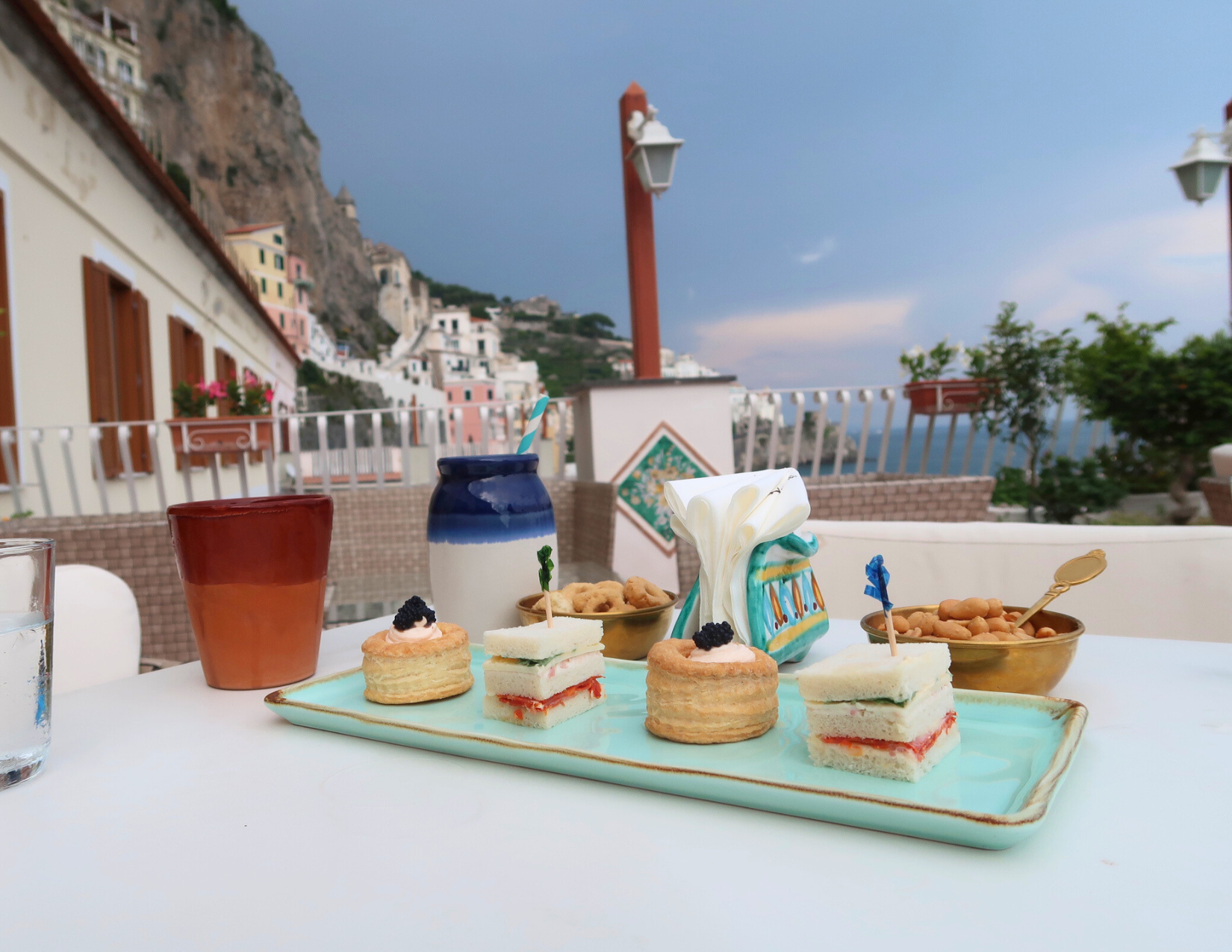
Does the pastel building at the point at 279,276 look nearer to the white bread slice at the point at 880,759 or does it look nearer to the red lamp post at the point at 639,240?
the red lamp post at the point at 639,240

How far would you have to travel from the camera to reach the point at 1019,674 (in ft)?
2.04

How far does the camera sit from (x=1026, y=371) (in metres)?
6.08

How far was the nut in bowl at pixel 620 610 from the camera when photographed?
0.78m

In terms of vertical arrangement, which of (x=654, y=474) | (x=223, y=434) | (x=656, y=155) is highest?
(x=656, y=155)

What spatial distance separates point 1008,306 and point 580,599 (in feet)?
20.3

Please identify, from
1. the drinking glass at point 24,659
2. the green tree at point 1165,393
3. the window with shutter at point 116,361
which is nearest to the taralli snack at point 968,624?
the drinking glass at point 24,659

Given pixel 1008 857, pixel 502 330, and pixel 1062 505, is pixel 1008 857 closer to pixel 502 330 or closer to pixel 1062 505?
pixel 1062 505

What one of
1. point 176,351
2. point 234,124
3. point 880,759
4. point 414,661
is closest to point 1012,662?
point 880,759

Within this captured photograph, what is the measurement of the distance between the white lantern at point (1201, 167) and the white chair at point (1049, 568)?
625 centimetres

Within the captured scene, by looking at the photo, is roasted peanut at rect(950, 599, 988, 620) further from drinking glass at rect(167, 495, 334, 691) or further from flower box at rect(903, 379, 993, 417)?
flower box at rect(903, 379, 993, 417)


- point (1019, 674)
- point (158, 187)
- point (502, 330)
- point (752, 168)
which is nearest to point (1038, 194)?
point (752, 168)

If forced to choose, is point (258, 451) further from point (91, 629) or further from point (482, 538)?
point (482, 538)

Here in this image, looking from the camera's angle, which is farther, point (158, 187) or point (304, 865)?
point (158, 187)

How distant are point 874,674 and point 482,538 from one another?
0.50 m
